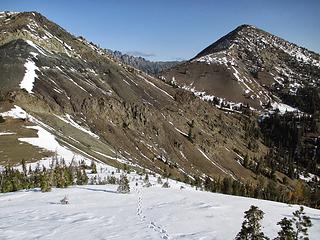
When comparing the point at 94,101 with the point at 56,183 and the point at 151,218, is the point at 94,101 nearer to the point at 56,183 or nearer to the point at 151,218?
the point at 56,183

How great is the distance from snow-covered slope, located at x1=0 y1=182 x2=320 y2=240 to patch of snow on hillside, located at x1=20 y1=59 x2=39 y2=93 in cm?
10282

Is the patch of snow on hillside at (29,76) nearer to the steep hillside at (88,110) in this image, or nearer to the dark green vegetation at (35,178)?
the steep hillside at (88,110)

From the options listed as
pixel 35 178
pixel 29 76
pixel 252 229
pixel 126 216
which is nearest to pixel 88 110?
pixel 29 76

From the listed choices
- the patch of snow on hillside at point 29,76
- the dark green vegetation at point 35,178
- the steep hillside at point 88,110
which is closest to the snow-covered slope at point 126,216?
the dark green vegetation at point 35,178

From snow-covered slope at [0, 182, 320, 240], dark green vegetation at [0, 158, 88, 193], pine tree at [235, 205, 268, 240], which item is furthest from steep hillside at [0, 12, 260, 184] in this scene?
pine tree at [235, 205, 268, 240]

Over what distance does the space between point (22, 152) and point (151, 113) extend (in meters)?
117

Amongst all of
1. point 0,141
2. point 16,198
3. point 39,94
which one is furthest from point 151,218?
point 39,94

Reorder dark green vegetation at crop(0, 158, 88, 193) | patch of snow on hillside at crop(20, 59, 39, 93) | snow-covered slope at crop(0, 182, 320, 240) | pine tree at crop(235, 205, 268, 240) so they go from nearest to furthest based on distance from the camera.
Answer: pine tree at crop(235, 205, 268, 240) → snow-covered slope at crop(0, 182, 320, 240) → dark green vegetation at crop(0, 158, 88, 193) → patch of snow on hillside at crop(20, 59, 39, 93)

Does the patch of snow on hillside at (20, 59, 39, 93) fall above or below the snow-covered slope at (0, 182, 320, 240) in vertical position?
above

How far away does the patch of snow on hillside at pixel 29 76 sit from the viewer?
139 metres

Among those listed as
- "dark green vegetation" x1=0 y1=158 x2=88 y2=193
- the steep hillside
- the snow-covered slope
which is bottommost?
the snow-covered slope

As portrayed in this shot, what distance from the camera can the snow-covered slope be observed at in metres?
25.1

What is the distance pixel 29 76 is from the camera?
14962cm

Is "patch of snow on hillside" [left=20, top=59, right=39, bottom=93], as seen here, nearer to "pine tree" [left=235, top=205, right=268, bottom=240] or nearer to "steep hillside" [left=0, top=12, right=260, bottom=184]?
"steep hillside" [left=0, top=12, right=260, bottom=184]
